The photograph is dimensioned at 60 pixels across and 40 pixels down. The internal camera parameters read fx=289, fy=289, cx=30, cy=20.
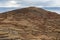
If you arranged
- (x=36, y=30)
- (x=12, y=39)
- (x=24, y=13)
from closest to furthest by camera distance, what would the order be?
A: 1. (x=12, y=39)
2. (x=36, y=30)
3. (x=24, y=13)

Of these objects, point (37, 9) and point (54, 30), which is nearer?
point (54, 30)

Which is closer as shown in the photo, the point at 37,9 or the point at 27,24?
the point at 27,24

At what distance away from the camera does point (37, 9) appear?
4400 cm

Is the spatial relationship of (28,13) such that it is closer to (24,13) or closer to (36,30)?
(24,13)

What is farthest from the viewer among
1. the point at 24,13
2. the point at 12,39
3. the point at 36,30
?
the point at 24,13

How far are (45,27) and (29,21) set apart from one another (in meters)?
2.39

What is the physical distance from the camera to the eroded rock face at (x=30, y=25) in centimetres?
3569

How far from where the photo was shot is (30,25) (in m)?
39.4

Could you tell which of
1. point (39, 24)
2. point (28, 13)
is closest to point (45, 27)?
point (39, 24)

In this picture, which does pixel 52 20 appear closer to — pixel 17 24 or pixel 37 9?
pixel 37 9

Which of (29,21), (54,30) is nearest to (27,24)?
(29,21)

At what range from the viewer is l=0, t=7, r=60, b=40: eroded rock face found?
35.7 meters

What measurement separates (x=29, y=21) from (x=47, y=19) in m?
3.37

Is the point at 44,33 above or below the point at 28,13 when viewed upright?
below
